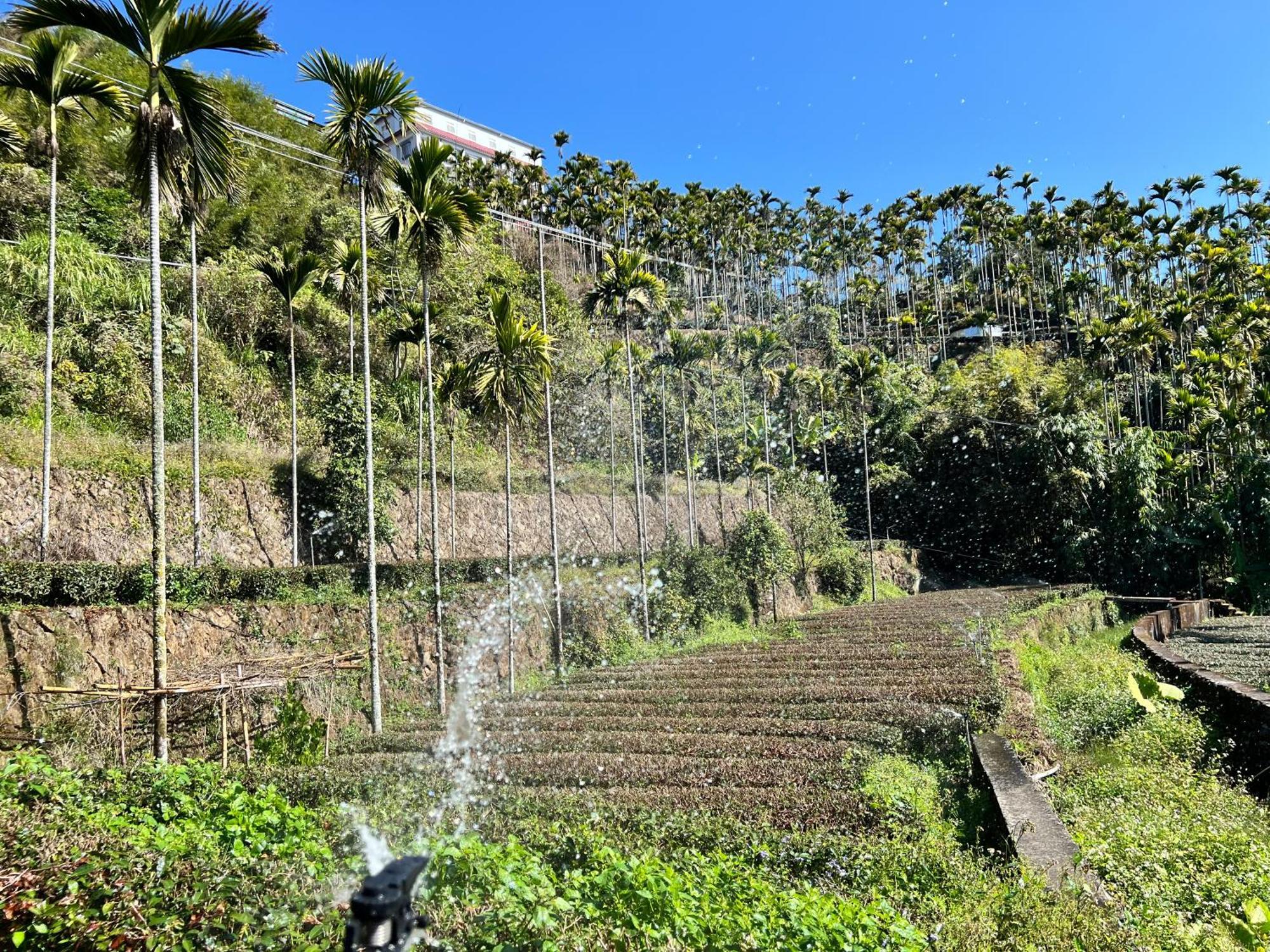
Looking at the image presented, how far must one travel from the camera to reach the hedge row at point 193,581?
33.4ft

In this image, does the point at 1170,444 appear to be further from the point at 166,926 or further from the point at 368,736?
the point at 166,926

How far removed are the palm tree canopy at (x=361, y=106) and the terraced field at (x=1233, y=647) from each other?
14592 mm

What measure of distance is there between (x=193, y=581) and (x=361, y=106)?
771 cm

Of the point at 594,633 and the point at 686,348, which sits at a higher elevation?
the point at 686,348

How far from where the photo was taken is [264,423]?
21.3 meters

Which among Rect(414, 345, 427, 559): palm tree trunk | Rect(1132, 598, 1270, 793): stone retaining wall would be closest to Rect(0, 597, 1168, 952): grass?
Rect(1132, 598, 1270, 793): stone retaining wall

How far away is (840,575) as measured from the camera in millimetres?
28938

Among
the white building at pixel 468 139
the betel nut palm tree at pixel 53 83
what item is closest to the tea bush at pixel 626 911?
the betel nut palm tree at pixel 53 83

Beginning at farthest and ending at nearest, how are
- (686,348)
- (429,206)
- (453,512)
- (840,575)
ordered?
(686,348), (840,575), (453,512), (429,206)

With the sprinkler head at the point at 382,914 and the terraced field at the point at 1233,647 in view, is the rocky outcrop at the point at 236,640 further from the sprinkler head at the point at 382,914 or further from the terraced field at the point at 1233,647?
the terraced field at the point at 1233,647

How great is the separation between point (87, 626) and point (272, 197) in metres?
21.1

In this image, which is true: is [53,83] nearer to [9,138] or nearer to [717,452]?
[9,138]

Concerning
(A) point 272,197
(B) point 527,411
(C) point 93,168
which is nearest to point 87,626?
(B) point 527,411

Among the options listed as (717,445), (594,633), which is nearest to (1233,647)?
(594,633)
